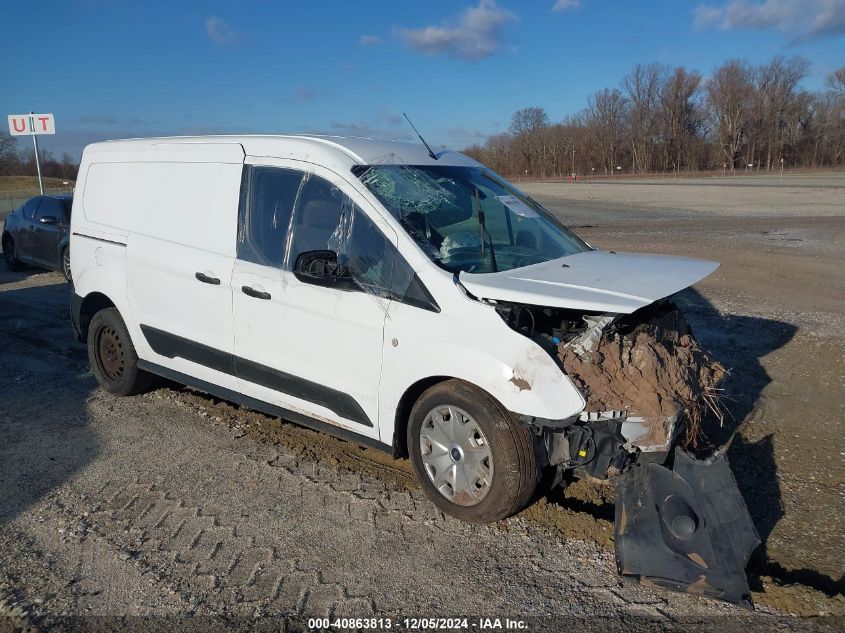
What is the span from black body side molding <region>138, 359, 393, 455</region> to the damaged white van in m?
0.02

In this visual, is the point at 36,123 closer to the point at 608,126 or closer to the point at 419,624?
the point at 419,624

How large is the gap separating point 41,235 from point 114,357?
7.96 metres

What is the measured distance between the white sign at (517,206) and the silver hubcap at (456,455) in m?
1.79

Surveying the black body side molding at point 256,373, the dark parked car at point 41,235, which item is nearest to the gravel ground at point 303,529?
the black body side molding at point 256,373

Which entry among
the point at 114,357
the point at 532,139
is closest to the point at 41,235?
the point at 114,357

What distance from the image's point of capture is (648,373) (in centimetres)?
375

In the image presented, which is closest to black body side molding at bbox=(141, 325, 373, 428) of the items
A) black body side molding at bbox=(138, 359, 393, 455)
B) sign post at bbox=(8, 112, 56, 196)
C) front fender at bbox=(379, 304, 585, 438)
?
black body side molding at bbox=(138, 359, 393, 455)

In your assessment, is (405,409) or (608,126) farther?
(608,126)

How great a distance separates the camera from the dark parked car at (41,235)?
1205cm

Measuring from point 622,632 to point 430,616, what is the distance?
0.87 m

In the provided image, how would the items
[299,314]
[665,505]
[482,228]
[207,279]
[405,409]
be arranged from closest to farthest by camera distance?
1. [665,505]
2. [405,409]
3. [299,314]
4. [482,228]
5. [207,279]

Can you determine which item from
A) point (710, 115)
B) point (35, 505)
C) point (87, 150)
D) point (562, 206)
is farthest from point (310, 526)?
point (710, 115)

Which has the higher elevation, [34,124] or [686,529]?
[34,124]

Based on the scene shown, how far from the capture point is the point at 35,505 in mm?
4254
